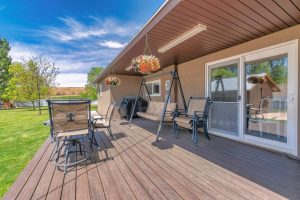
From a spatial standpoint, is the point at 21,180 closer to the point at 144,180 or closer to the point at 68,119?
the point at 68,119

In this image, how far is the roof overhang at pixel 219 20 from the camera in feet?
6.88

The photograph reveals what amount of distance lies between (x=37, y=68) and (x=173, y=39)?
13.2m

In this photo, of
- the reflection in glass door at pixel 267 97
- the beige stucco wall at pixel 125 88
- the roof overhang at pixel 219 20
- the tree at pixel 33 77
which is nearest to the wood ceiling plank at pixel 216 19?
the roof overhang at pixel 219 20

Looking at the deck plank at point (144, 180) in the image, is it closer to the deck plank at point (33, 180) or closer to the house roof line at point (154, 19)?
the deck plank at point (33, 180)

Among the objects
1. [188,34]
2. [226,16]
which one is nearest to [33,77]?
[188,34]

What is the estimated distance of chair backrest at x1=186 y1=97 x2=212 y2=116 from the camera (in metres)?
4.05

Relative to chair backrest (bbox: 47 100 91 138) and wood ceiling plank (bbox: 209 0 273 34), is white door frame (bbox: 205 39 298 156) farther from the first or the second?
chair backrest (bbox: 47 100 91 138)

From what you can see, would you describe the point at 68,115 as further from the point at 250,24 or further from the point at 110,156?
the point at 250,24

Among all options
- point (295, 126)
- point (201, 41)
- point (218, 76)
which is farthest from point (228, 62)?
point (295, 126)

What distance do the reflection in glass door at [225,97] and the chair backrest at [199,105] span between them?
1.62 feet

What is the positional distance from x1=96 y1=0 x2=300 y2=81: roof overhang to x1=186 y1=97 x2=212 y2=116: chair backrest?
1.40 metres

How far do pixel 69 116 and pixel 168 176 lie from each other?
1826 millimetres

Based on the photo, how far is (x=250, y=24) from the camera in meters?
2.70

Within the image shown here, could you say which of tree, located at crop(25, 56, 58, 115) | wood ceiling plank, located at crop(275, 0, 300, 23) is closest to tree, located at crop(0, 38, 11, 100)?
tree, located at crop(25, 56, 58, 115)
